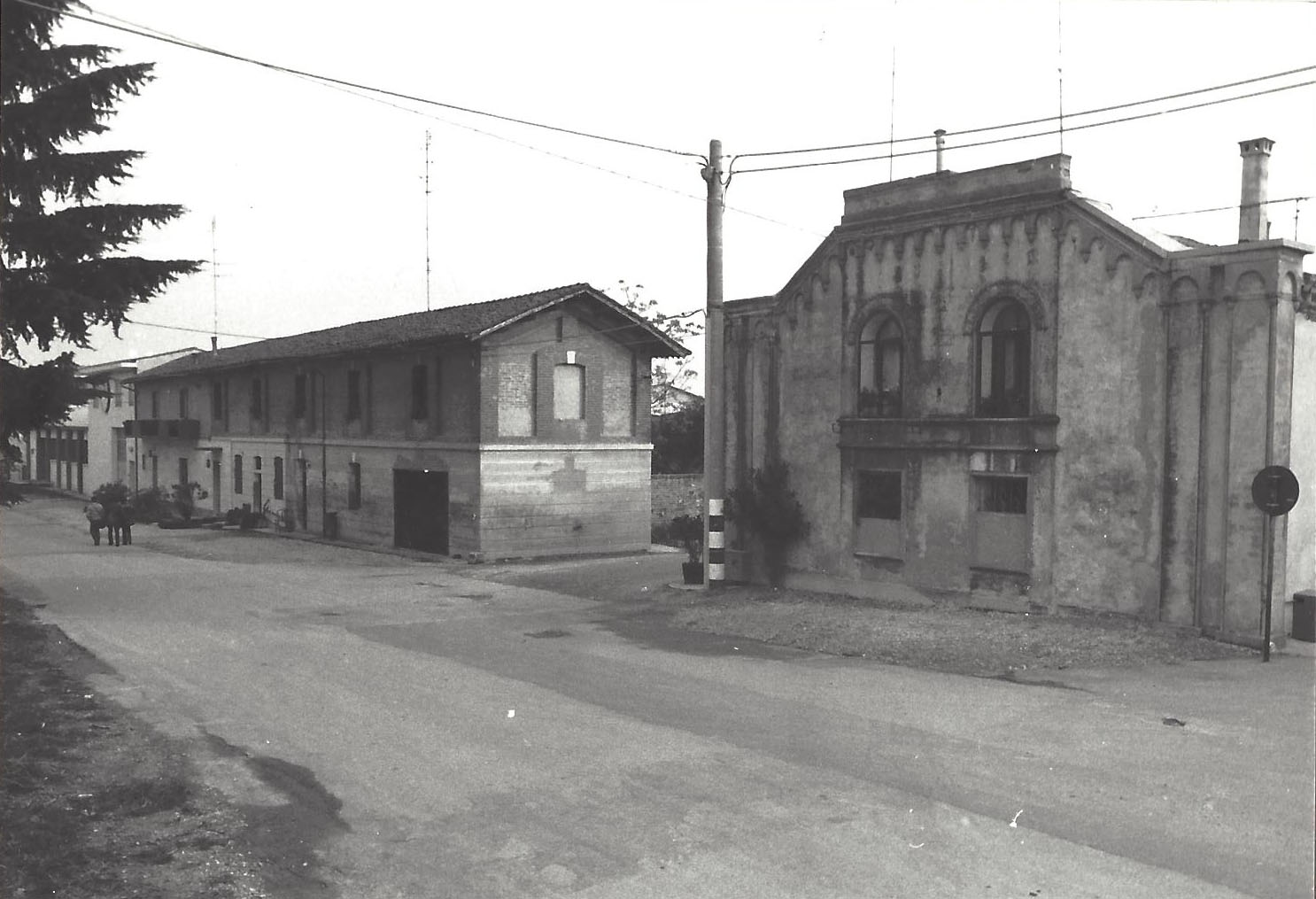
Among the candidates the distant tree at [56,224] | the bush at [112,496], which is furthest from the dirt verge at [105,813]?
the bush at [112,496]

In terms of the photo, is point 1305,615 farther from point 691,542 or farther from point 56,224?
point 56,224

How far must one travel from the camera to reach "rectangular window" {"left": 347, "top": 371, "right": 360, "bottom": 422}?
111 ft

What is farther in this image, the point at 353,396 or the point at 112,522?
the point at 353,396

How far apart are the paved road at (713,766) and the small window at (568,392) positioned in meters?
13.9

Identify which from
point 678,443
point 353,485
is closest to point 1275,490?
point 353,485

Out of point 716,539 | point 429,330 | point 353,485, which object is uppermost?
point 429,330

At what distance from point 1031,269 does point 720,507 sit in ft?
23.3

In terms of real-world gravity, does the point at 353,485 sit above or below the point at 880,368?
below

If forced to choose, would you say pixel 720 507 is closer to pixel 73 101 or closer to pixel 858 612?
pixel 858 612

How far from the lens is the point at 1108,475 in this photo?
16.0 m

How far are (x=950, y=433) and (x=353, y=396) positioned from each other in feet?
73.1

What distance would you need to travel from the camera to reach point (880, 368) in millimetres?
19484

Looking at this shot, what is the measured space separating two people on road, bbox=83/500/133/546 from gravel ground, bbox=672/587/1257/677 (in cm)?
2234

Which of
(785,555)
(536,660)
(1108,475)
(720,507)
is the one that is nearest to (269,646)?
(536,660)
